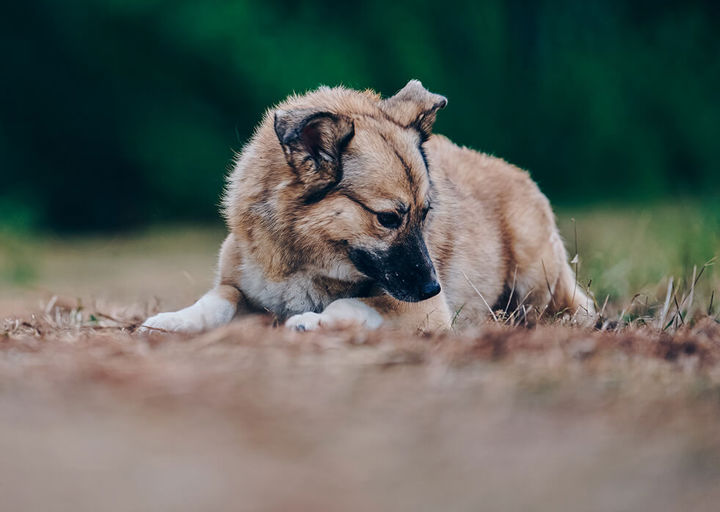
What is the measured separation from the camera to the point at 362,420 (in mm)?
2174

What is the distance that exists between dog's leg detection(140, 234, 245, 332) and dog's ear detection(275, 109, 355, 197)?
0.62 metres

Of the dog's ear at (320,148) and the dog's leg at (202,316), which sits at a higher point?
the dog's ear at (320,148)

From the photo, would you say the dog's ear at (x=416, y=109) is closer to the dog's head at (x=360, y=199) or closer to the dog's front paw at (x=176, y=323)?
the dog's head at (x=360, y=199)

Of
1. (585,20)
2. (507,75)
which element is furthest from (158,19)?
(585,20)

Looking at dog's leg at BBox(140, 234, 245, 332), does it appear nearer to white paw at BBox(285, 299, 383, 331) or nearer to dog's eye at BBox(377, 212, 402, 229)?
white paw at BBox(285, 299, 383, 331)

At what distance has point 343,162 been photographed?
Result: 145 inches

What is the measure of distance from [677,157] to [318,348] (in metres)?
10.1

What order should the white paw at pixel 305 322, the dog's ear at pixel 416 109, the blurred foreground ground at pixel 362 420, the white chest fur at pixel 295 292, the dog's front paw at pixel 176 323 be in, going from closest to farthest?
the blurred foreground ground at pixel 362 420 → the white paw at pixel 305 322 → the dog's front paw at pixel 176 323 → the white chest fur at pixel 295 292 → the dog's ear at pixel 416 109

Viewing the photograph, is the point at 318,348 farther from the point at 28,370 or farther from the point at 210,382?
the point at 28,370

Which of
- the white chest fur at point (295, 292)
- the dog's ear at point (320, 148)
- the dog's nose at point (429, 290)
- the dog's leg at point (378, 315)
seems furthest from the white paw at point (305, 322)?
the dog's ear at point (320, 148)

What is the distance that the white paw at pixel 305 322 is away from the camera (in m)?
3.32

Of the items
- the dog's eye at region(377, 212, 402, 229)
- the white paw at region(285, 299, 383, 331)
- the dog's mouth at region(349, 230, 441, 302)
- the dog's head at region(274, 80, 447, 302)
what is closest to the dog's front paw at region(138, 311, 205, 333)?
the white paw at region(285, 299, 383, 331)

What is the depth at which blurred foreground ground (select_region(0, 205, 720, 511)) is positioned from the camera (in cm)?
182

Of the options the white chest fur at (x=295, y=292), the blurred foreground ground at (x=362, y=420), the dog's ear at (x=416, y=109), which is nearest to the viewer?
the blurred foreground ground at (x=362, y=420)
